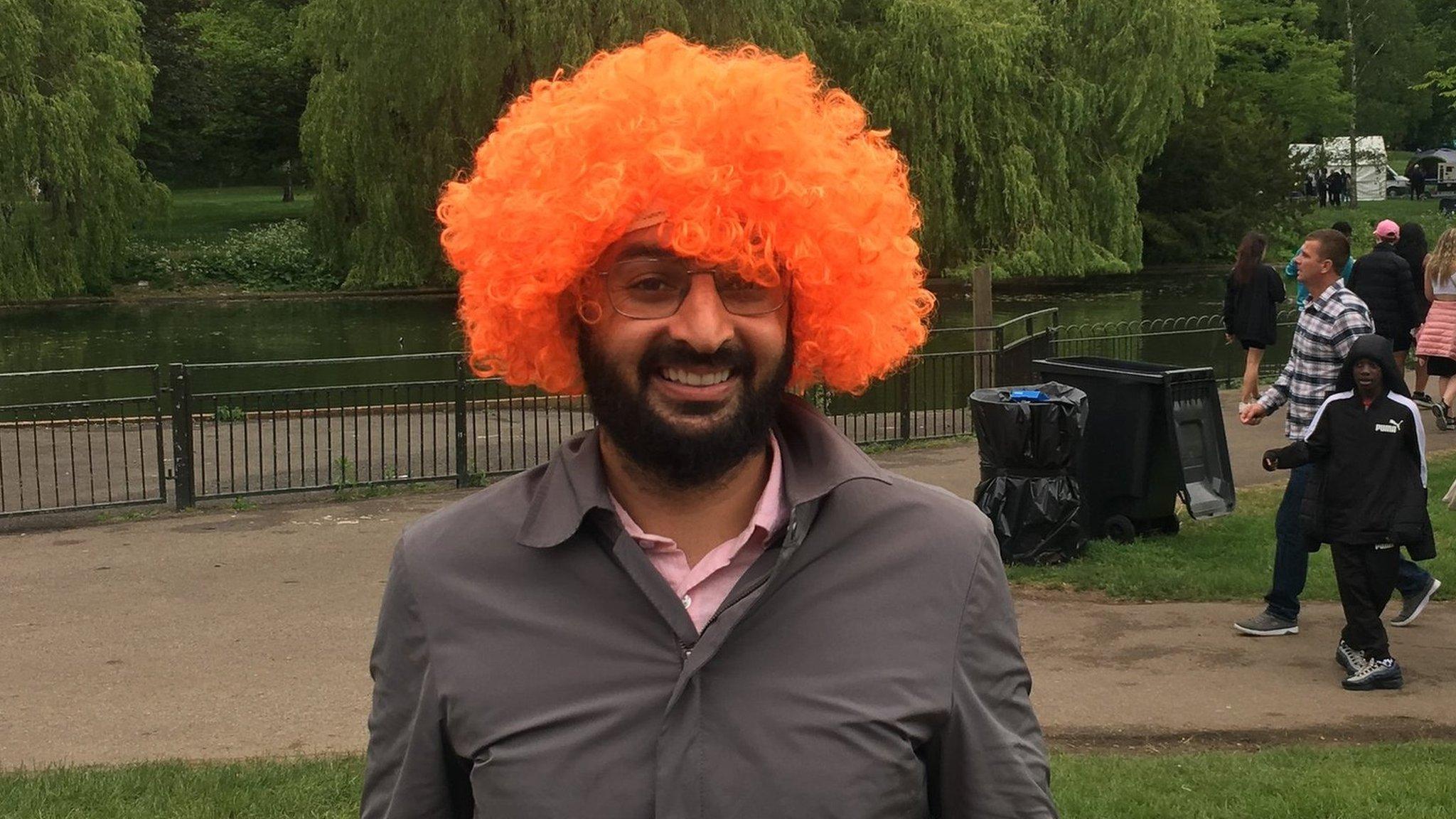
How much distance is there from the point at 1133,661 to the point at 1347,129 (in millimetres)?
66741

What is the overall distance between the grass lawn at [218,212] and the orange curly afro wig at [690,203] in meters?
33.4

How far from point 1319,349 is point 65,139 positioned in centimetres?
2640

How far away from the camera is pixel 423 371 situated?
70.2ft

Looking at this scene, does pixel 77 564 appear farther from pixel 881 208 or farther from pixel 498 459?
pixel 881 208

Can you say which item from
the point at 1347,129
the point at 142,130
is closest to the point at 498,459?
the point at 142,130

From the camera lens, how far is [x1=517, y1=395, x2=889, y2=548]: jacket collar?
220 centimetres

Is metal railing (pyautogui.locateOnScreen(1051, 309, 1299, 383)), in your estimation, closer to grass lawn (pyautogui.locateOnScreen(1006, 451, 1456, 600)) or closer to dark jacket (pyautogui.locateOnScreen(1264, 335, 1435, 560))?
grass lawn (pyautogui.locateOnScreen(1006, 451, 1456, 600))

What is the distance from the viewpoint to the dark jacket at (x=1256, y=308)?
1332 cm

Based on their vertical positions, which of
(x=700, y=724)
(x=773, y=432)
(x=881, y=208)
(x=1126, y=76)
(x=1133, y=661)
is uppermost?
(x=1126, y=76)

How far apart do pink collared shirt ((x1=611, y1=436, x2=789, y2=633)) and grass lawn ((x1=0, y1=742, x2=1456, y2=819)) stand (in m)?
3.20

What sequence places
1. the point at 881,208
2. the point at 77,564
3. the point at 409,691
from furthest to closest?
the point at 77,564 → the point at 881,208 → the point at 409,691

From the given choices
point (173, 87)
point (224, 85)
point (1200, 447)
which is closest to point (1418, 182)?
point (224, 85)

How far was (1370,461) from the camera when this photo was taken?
679cm

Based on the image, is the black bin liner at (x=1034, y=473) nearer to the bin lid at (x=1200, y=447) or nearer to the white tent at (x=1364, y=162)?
the bin lid at (x=1200, y=447)
